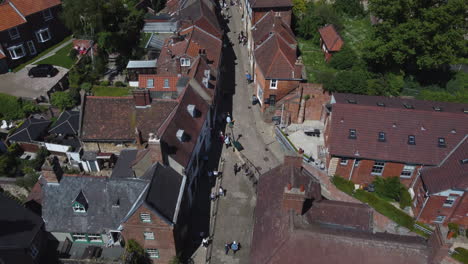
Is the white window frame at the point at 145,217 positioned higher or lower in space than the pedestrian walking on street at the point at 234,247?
higher

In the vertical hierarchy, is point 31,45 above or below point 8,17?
below

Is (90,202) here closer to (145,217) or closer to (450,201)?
(145,217)

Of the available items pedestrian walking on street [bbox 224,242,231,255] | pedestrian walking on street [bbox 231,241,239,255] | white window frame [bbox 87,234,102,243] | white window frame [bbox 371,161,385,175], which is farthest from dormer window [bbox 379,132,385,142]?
white window frame [bbox 87,234,102,243]

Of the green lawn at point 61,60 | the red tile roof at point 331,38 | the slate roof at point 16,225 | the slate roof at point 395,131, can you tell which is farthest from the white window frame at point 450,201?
the green lawn at point 61,60

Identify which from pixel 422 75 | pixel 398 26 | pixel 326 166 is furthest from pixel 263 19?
pixel 326 166

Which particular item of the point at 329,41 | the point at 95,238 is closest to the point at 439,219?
the point at 329,41

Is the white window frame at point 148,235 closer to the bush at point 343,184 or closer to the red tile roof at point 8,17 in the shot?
the bush at point 343,184

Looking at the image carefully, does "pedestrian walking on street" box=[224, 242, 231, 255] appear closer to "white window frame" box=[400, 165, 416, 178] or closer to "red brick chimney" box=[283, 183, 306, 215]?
"red brick chimney" box=[283, 183, 306, 215]
